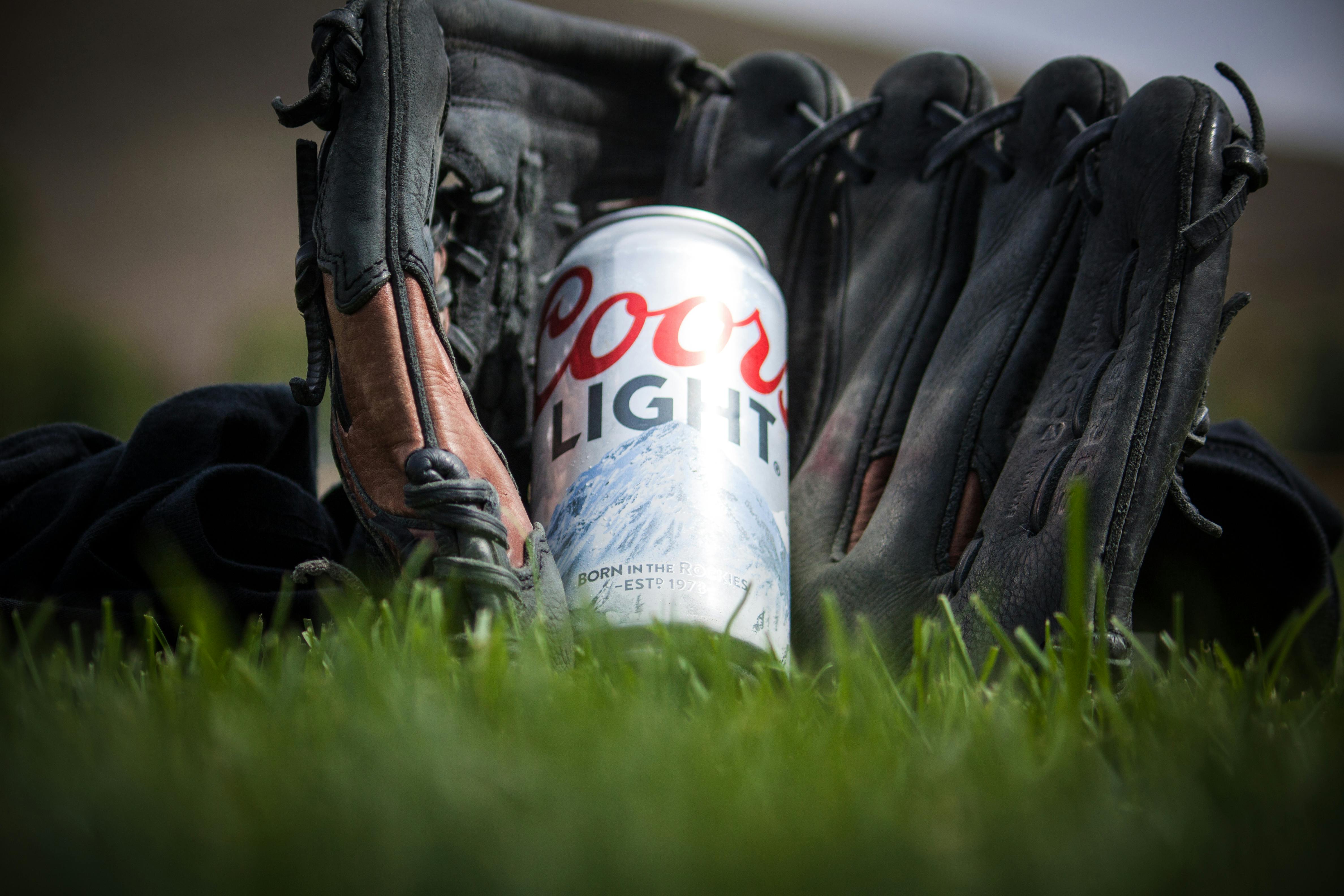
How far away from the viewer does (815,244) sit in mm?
1612

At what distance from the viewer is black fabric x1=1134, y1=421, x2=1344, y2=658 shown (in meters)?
1.33

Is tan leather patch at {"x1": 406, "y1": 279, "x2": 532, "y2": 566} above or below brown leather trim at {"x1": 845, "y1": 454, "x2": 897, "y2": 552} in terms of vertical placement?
above

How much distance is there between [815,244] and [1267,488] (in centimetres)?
82

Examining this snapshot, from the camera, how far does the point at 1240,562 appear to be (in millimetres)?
1366

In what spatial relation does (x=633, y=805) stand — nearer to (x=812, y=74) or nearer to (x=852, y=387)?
(x=852, y=387)

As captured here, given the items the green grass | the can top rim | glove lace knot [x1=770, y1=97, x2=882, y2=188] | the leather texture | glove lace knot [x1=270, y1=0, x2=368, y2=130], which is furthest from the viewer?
glove lace knot [x1=770, y1=97, x2=882, y2=188]

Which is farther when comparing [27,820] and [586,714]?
[586,714]

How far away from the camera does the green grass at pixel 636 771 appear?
0.46 m

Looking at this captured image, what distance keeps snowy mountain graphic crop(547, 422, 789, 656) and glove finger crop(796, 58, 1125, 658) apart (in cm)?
18

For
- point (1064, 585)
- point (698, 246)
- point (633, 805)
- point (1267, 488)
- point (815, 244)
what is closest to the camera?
point (633, 805)

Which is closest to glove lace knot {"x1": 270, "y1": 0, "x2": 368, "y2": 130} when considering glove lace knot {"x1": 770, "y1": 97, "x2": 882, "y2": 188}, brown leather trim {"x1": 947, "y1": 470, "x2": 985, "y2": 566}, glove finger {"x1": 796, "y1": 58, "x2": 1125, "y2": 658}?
glove lace knot {"x1": 770, "y1": 97, "x2": 882, "y2": 188}

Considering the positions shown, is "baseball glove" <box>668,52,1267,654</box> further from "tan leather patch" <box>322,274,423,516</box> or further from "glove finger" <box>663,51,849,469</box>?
"tan leather patch" <box>322,274,423,516</box>

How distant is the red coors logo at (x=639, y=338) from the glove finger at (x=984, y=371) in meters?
0.22

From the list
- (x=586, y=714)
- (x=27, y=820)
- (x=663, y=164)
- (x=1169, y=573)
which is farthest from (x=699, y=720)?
(x=663, y=164)
